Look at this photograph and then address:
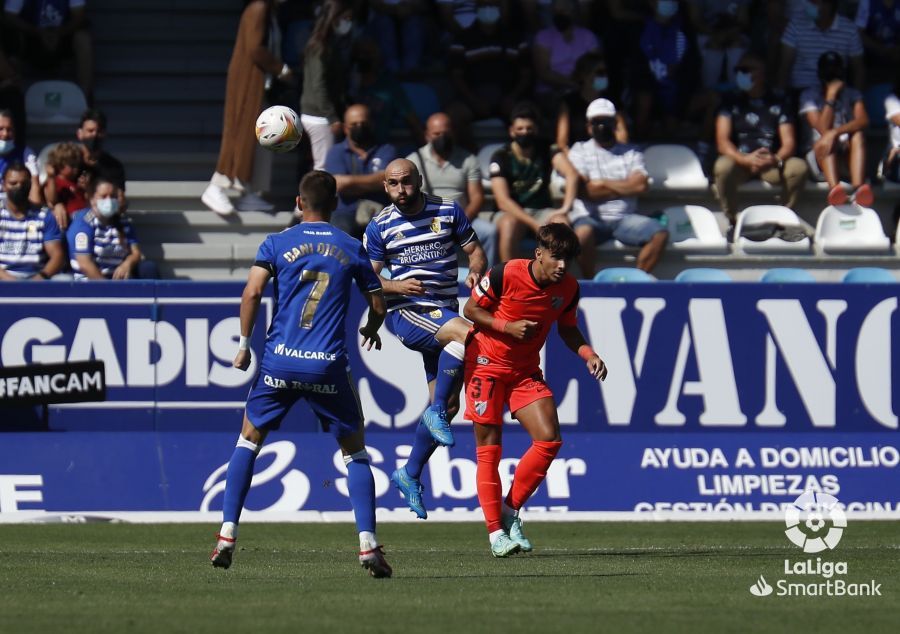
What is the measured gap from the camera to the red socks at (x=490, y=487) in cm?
967

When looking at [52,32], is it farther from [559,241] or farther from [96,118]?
[559,241]

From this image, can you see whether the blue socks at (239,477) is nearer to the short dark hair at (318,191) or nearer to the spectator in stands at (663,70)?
the short dark hair at (318,191)

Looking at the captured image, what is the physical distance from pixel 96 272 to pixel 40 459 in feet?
7.57

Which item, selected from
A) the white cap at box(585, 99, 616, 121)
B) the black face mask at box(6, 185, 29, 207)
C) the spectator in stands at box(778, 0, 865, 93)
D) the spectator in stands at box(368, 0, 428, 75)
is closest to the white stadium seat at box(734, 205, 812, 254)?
the spectator in stands at box(778, 0, 865, 93)

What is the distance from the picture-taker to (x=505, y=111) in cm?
1761

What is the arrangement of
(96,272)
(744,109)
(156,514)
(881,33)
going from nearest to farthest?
(156,514)
(96,272)
(744,109)
(881,33)

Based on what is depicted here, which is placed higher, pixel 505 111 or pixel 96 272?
pixel 505 111

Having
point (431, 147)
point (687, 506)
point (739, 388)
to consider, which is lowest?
point (687, 506)

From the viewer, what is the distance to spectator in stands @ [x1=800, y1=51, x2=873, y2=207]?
1733 centimetres

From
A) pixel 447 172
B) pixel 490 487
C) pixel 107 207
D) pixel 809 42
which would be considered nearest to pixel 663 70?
pixel 809 42

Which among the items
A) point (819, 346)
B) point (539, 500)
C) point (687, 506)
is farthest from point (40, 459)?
point (819, 346)

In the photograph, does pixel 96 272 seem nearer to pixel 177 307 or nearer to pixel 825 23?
pixel 177 307

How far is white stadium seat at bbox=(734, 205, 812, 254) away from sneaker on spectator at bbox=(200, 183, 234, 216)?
5.35m

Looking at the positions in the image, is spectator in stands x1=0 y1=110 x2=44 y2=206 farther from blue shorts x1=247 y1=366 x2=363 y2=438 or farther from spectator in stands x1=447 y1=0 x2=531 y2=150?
blue shorts x1=247 y1=366 x2=363 y2=438
